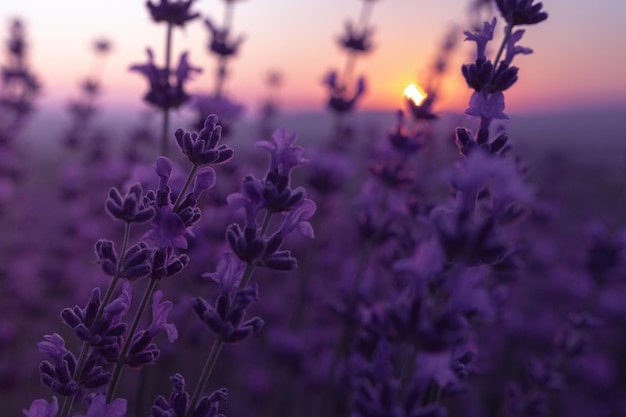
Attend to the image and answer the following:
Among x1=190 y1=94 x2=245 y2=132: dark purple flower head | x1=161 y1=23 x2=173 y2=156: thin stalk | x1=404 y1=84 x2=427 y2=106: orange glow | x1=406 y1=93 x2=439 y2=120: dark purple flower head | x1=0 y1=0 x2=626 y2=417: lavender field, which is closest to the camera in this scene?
x1=0 y1=0 x2=626 y2=417: lavender field

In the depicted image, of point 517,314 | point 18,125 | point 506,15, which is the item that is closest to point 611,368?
point 517,314

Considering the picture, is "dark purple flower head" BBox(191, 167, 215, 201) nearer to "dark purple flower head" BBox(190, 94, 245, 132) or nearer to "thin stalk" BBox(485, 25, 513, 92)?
"thin stalk" BBox(485, 25, 513, 92)

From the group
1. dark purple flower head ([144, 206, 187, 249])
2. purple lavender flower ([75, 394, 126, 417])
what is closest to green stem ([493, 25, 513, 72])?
dark purple flower head ([144, 206, 187, 249])

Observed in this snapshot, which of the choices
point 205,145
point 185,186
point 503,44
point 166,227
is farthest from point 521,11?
point 166,227

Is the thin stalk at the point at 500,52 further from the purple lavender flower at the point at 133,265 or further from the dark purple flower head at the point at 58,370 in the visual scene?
the dark purple flower head at the point at 58,370

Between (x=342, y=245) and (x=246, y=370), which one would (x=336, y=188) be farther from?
(x=342, y=245)

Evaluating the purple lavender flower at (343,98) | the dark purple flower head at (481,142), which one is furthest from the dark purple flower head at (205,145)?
the purple lavender flower at (343,98)
